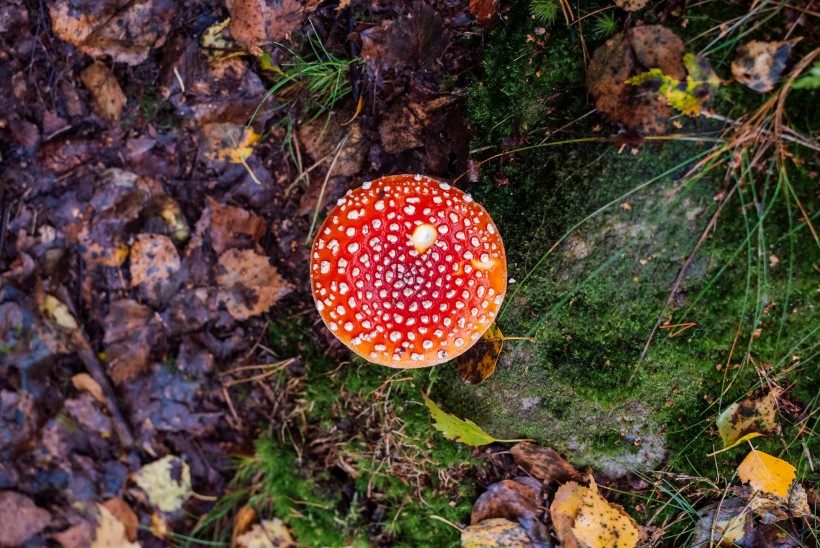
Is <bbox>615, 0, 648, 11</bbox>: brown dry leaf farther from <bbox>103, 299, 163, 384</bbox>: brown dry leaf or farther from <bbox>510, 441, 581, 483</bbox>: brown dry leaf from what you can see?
<bbox>103, 299, 163, 384</bbox>: brown dry leaf

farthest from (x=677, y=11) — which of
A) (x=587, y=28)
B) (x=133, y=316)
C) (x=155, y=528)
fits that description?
(x=155, y=528)

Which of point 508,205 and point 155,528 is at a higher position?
point 508,205

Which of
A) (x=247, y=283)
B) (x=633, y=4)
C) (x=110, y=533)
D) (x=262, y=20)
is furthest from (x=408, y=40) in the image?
(x=110, y=533)

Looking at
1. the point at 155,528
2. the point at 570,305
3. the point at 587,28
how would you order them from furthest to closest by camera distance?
1. the point at 155,528
2. the point at 570,305
3. the point at 587,28

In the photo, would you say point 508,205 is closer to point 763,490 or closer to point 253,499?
point 763,490

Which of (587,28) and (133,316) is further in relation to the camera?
(133,316)

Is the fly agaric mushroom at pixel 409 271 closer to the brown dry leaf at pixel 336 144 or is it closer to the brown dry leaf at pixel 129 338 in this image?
the brown dry leaf at pixel 336 144
